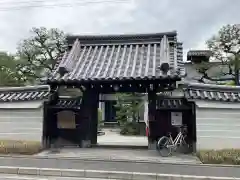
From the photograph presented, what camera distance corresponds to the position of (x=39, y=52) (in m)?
33.6

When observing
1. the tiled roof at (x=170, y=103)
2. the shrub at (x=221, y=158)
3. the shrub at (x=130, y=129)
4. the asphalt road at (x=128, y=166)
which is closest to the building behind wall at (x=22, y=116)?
the asphalt road at (x=128, y=166)

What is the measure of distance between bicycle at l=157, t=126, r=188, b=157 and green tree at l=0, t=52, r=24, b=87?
871 inches

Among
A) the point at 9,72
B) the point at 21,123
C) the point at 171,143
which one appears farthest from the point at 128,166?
the point at 9,72

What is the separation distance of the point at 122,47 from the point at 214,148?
23.2 feet

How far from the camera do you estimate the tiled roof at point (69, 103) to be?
13.9 meters

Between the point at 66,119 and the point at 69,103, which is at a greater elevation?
the point at 69,103

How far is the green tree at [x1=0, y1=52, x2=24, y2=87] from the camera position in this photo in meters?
29.8

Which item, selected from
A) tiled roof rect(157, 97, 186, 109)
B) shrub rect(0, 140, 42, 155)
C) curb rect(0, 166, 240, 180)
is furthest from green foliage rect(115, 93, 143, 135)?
curb rect(0, 166, 240, 180)

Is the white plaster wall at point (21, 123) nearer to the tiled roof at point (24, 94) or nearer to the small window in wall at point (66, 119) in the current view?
the tiled roof at point (24, 94)

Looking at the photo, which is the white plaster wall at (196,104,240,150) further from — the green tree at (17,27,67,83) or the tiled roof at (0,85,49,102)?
the green tree at (17,27,67,83)

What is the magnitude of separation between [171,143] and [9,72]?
2349cm

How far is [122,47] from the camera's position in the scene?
1571 cm

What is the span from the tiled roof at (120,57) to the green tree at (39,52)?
1732 cm

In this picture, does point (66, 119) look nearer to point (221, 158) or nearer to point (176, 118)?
point (176, 118)
